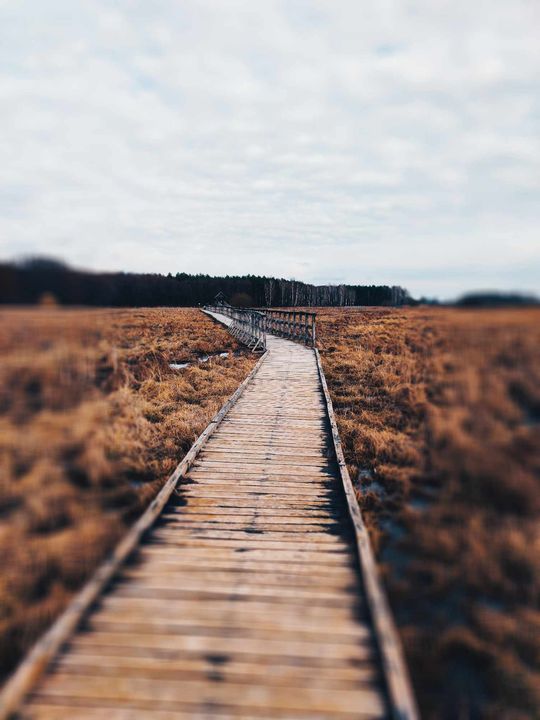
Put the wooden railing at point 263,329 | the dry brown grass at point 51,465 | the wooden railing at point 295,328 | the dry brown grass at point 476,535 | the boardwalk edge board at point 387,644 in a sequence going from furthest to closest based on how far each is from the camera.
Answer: the wooden railing at point 263,329 → the wooden railing at point 295,328 → the dry brown grass at point 51,465 → the dry brown grass at point 476,535 → the boardwalk edge board at point 387,644

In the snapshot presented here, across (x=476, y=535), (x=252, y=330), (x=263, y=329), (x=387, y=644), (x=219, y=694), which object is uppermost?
(x=263, y=329)

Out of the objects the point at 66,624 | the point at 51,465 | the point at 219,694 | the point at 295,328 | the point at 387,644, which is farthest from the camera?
the point at 295,328

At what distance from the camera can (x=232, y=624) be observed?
121 inches

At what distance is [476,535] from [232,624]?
2244 millimetres

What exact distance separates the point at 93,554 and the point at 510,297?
4.53 meters

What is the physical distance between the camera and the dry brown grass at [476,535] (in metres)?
3.24

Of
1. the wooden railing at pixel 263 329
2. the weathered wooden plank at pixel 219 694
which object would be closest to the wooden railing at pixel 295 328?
the wooden railing at pixel 263 329

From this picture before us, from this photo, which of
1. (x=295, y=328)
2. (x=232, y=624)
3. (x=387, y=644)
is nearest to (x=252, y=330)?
(x=295, y=328)

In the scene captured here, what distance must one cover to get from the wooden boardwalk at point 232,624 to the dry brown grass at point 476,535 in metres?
0.76

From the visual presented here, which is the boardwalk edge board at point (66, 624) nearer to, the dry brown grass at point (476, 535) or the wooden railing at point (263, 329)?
the dry brown grass at point (476, 535)

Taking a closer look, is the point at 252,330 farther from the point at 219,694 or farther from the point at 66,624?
the point at 219,694

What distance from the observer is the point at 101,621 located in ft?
10.2

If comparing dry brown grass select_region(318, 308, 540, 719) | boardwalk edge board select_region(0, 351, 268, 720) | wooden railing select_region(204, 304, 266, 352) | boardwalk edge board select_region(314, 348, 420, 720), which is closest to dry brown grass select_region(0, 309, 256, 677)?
boardwalk edge board select_region(0, 351, 268, 720)

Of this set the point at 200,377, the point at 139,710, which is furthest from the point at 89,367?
the point at 200,377
